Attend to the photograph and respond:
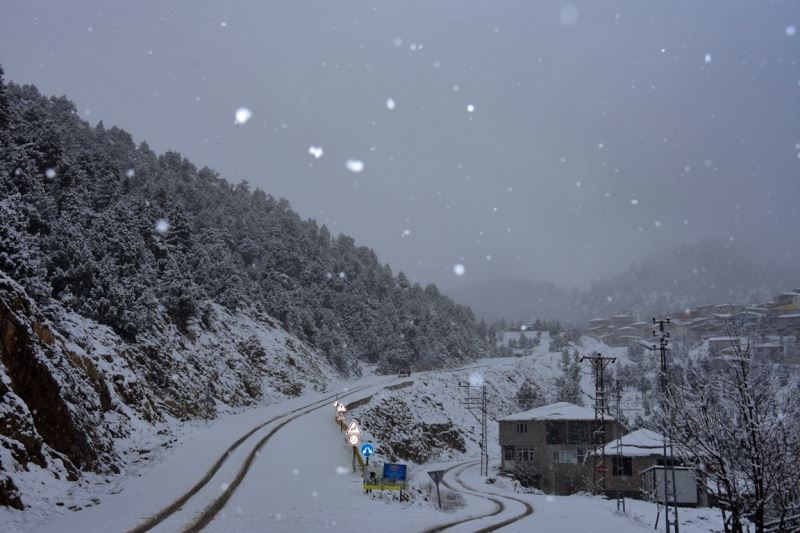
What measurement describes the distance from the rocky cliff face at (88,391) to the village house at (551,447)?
27.0 m

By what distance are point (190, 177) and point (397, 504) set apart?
9217 centimetres

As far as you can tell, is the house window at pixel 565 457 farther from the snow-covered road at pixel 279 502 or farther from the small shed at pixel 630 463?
the snow-covered road at pixel 279 502

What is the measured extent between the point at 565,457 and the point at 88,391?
154ft

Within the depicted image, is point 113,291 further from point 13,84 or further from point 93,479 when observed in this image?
point 13,84

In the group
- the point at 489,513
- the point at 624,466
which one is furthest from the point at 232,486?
the point at 624,466

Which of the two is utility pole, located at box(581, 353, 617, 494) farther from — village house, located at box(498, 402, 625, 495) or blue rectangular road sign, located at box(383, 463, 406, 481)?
blue rectangular road sign, located at box(383, 463, 406, 481)

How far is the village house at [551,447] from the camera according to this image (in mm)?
56312

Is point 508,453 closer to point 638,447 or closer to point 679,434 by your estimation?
point 638,447

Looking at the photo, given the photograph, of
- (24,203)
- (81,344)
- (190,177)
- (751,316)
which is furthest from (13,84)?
(751,316)

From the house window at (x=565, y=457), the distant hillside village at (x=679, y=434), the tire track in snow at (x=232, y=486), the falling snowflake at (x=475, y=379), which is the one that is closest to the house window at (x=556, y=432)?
the distant hillside village at (x=679, y=434)

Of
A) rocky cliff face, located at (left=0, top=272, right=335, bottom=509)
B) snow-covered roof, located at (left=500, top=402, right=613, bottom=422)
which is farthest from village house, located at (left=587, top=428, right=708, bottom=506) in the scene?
rocky cliff face, located at (left=0, top=272, right=335, bottom=509)

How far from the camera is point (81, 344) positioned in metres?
27.9

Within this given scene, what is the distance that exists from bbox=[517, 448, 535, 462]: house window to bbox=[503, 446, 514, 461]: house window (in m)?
0.68

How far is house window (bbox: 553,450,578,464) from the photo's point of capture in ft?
186
